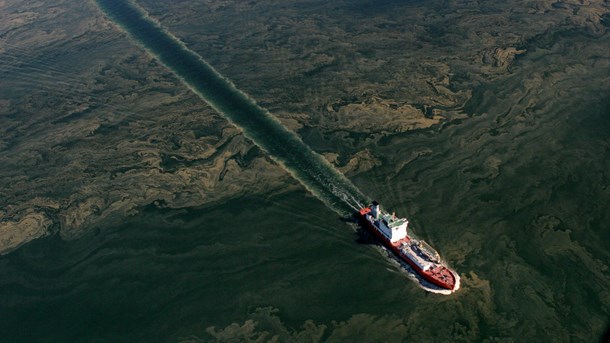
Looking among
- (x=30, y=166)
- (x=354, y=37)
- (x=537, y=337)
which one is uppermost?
(x=354, y=37)

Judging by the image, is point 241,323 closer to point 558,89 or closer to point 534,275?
point 534,275

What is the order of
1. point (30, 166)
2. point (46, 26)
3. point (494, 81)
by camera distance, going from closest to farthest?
point (30, 166) → point (494, 81) → point (46, 26)

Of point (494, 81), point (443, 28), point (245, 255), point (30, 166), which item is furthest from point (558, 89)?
point (30, 166)

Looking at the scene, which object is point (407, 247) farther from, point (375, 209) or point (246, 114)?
point (246, 114)

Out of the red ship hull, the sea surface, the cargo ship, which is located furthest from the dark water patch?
the cargo ship

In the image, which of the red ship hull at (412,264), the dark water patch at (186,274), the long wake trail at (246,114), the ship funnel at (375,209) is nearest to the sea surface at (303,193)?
the dark water patch at (186,274)

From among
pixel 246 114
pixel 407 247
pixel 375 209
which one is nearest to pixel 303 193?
pixel 375 209
